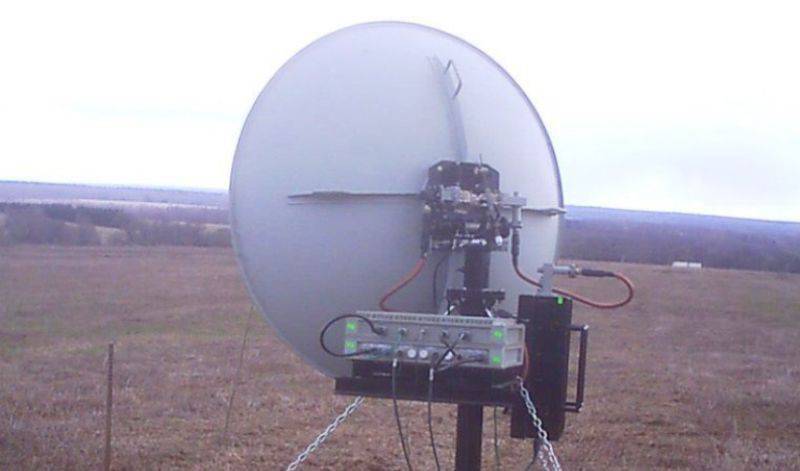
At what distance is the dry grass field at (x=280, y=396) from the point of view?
423 inches

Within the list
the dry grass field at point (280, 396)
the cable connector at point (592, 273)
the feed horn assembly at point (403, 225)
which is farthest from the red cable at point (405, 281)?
the dry grass field at point (280, 396)

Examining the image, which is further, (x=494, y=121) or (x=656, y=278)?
(x=656, y=278)

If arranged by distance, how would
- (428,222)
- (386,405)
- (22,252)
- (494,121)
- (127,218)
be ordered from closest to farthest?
(428,222) < (494,121) < (386,405) < (22,252) < (127,218)

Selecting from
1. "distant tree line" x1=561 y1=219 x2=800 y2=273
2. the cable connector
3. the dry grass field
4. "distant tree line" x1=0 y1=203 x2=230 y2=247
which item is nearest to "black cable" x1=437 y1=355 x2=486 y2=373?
the cable connector

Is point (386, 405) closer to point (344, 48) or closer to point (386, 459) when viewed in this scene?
point (386, 459)

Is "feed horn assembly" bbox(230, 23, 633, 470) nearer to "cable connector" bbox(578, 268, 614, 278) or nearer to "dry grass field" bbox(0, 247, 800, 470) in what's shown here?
"cable connector" bbox(578, 268, 614, 278)

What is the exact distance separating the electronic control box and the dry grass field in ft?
18.2

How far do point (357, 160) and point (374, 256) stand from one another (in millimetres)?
445

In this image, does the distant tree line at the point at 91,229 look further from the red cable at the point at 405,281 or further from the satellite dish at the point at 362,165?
the red cable at the point at 405,281

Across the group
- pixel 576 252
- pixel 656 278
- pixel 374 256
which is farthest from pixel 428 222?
pixel 576 252

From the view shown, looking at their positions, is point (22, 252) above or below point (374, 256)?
below

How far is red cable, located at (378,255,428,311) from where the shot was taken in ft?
16.9

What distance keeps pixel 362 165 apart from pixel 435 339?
1.00 m

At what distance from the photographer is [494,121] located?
217 inches
